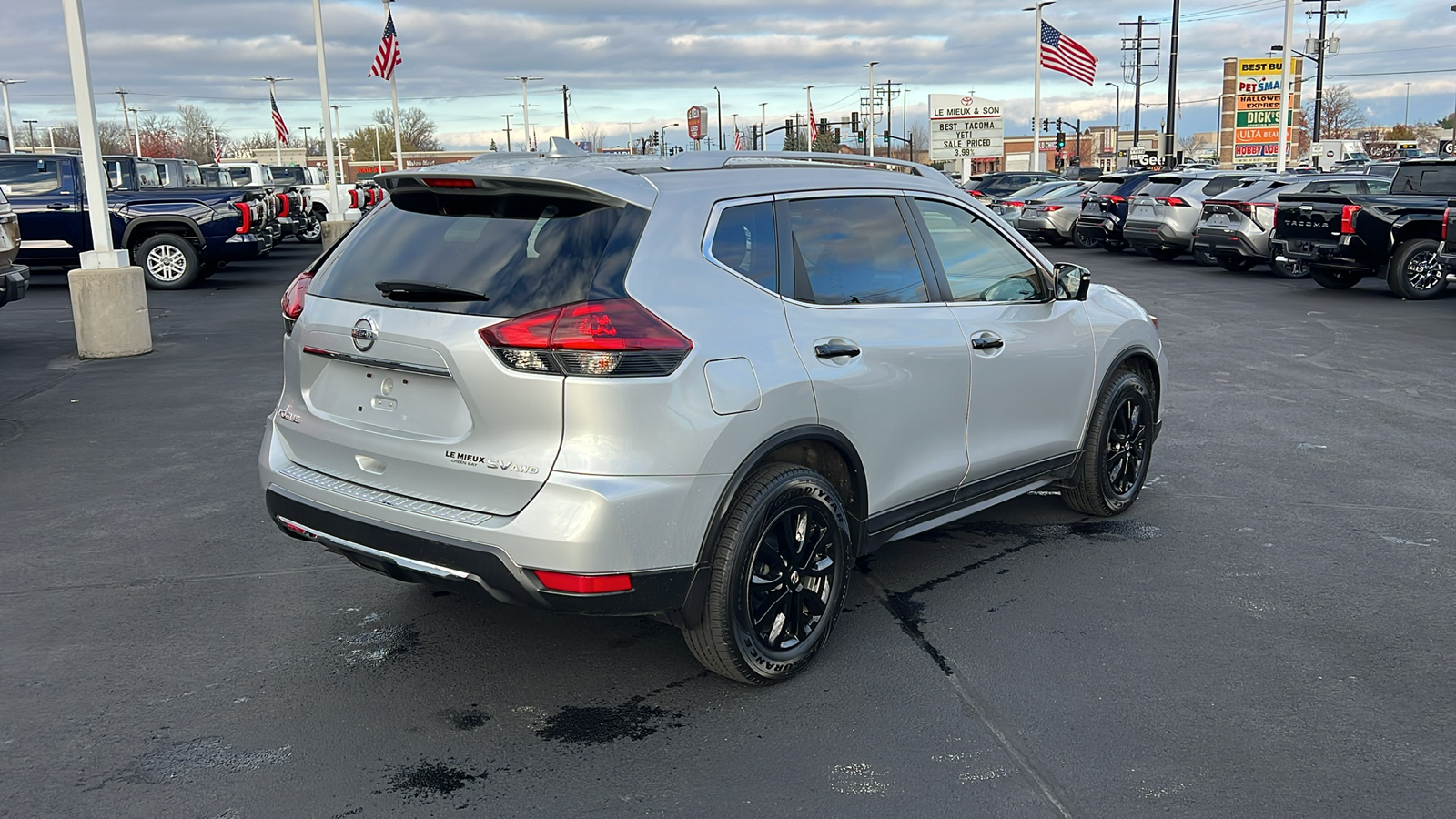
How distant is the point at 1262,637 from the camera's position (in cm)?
448

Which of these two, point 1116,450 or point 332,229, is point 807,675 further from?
point 332,229

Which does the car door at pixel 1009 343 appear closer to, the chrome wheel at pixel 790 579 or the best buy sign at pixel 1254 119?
the chrome wheel at pixel 790 579

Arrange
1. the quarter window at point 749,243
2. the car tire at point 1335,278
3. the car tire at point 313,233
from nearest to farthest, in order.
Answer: the quarter window at point 749,243
the car tire at point 1335,278
the car tire at point 313,233

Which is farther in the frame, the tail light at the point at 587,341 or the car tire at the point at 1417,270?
the car tire at the point at 1417,270

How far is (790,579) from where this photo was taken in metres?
4.09

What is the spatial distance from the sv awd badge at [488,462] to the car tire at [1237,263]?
63.1ft

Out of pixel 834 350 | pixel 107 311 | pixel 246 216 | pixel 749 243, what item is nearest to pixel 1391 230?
pixel 834 350

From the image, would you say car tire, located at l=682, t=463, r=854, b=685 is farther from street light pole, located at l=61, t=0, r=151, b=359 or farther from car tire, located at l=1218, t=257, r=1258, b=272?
car tire, located at l=1218, t=257, r=1258, b=272

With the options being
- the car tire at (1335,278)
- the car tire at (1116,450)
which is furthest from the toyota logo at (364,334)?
the car tire at (1335,278)

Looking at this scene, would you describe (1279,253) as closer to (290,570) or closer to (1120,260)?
(1120,260)

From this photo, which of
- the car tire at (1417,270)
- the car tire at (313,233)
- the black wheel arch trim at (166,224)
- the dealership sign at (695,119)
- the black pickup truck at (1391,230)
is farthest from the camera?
the dealership sign at (695,119)

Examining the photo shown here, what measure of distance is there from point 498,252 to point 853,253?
1370mm

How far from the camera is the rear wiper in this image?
3.66m

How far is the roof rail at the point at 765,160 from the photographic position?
13.8ft
